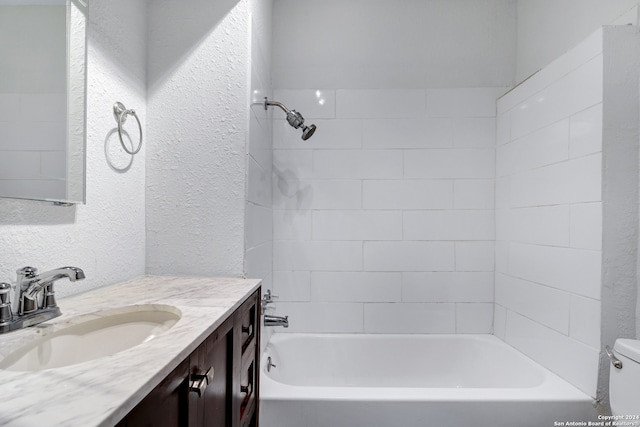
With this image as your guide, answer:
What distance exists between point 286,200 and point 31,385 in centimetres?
165

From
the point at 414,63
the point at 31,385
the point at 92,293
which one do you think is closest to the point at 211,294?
the point at 92,293

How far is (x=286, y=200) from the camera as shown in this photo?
6.86 ft

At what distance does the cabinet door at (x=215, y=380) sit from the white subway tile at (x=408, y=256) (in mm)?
1237

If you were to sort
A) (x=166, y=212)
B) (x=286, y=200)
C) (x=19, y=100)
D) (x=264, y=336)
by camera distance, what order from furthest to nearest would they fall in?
(x=286, y=200) → (x=264, y=336) → (x=166, y=212) → (x=19, y=100)

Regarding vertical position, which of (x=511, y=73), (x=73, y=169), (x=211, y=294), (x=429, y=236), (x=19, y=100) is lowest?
(x=211, y=294)

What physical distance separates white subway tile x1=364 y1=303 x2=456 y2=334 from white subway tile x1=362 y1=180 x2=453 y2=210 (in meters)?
0.59

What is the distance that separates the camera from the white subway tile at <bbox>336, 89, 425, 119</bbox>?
2096 mm

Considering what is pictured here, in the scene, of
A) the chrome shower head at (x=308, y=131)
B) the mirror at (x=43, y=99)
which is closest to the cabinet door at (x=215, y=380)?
the mirror at (x=43, y=99)

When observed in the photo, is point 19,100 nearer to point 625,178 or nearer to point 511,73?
point 625,178

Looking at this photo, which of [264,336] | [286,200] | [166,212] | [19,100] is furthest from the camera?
[286,200]

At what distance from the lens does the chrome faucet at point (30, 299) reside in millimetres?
735

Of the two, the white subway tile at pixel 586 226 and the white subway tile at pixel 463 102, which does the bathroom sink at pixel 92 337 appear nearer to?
the white subway tile at pixel 586 226

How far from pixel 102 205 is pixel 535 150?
192cm

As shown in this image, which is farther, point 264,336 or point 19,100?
point 264,336
